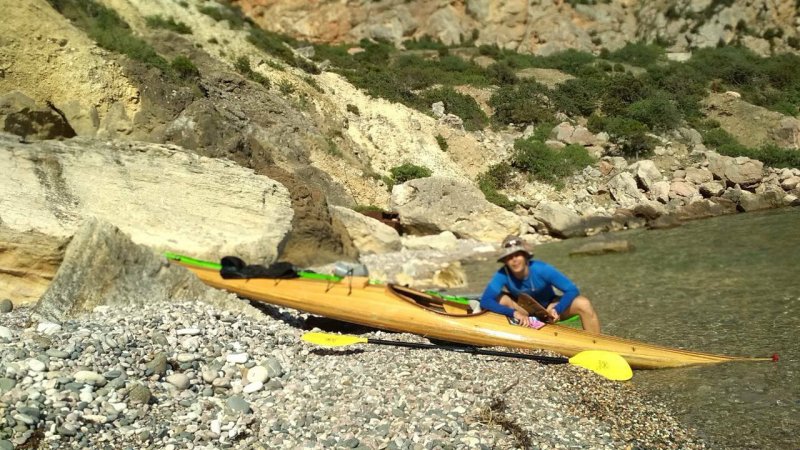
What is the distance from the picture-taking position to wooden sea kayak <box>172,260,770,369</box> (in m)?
6.07

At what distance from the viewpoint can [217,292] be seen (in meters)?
6.74

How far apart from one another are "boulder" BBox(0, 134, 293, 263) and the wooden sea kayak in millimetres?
1718

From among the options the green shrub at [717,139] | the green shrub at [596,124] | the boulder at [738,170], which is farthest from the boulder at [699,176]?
the green shrub at [596,124]

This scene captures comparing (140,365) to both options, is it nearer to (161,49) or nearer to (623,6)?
(161,49)

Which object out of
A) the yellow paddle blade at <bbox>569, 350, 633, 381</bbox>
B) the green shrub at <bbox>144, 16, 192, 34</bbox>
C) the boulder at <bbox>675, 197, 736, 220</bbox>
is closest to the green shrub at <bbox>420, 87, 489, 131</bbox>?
the green shrub at <bbox>144, 16, 192, 34</bbox>

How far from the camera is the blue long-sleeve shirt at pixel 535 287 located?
6.48 meters

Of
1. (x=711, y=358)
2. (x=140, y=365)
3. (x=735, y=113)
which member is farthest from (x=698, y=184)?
(x=140, y=365)

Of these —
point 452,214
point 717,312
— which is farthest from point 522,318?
point 452,214

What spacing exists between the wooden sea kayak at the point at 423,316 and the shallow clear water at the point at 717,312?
28 centimetres

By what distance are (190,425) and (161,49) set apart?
83.9 ft

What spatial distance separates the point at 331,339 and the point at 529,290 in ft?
7.84

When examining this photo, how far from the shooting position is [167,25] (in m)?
29.1

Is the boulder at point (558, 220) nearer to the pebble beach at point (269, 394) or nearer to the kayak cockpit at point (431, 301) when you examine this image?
the kayak cockpit at point (431, 301)

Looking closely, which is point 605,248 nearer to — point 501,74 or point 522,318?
point 522,318
